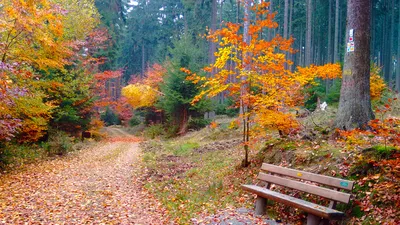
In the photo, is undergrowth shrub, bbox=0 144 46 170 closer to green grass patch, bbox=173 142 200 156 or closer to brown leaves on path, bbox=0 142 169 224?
brown leaves on path, bbox=0 142 169 224

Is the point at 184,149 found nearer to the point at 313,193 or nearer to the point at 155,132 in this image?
the point at 313,193

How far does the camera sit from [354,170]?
17.2ft

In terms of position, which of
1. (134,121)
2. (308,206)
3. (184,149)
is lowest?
(184,149)

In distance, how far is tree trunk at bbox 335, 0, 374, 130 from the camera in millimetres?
7027

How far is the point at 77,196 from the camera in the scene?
7.59 m

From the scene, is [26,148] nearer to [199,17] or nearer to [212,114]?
[212,114]

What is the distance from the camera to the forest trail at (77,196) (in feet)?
19.9

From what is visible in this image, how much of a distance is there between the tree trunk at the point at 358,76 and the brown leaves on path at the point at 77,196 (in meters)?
4.82

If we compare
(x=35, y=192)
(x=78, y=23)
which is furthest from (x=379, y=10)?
(x=35, y=192)

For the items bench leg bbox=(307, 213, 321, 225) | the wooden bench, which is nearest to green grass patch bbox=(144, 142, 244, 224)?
the wooden bench

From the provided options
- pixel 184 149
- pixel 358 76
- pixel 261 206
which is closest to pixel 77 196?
pixel 261 206

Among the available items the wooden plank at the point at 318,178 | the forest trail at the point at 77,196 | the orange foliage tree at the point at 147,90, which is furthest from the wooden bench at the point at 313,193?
the orange foliage tree at the point at 147,90

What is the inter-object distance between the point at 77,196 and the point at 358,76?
7.43 metres

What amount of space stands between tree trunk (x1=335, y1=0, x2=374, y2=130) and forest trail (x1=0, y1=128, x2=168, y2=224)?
15.9 ft
